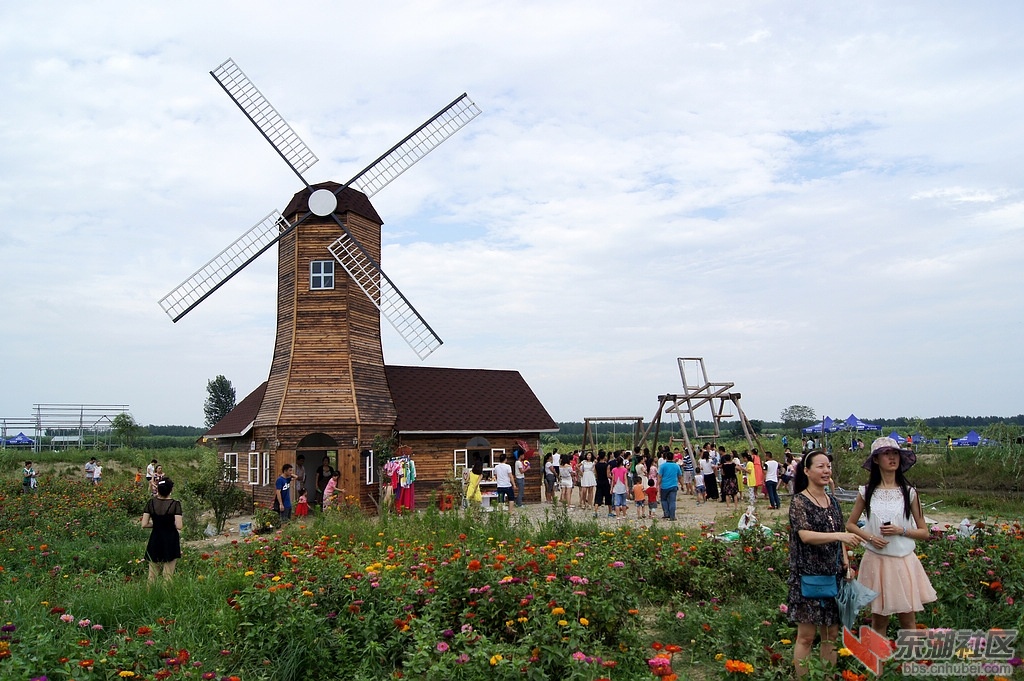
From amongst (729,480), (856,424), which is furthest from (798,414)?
(729,480)

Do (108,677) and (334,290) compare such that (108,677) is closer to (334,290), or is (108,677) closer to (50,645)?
(50,645)

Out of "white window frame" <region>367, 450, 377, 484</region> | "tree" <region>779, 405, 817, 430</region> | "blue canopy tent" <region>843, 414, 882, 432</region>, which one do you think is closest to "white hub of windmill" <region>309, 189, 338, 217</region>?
"white window frame" <region>367, 450, 377, 484</region>

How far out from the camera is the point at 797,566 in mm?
5086

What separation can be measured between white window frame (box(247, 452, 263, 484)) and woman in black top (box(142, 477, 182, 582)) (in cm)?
1021

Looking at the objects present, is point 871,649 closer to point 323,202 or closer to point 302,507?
point 302,507

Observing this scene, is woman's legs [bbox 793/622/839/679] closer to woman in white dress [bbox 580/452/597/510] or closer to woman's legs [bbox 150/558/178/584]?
woman's legs [bbox 150/558/178/584]

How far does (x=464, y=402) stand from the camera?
21953 millimetres

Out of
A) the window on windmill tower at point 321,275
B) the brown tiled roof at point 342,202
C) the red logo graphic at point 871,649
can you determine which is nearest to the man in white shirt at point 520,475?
the window on windmill tower at point 321,275

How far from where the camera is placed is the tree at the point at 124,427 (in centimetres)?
3847

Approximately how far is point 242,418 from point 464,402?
6.17 meters

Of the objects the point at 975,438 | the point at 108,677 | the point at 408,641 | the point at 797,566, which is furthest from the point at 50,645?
the point at 975,438

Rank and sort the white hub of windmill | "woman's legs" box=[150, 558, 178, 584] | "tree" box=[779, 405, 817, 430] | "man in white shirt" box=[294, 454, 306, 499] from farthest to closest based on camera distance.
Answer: "tree" box=[779, 405, 817, 430]
the white hub of windmill
"man in white shirt" box=[294, 454, 306, 499]
"woman's legs" box=[150, 558, 178, 584]

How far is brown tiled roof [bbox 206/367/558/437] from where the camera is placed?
2025 cm

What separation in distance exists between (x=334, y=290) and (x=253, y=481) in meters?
5.23
